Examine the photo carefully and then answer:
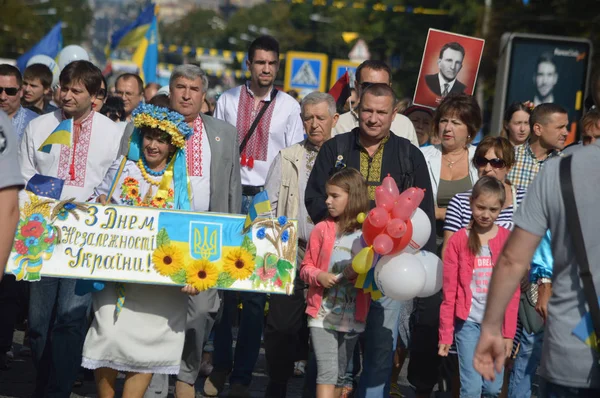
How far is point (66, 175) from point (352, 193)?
203 centimetres

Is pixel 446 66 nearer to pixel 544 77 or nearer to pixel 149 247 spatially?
pixel 149 247

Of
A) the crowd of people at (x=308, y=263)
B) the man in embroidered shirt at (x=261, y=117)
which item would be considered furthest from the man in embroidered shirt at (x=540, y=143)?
the man in embroidered shirt at (x=261, y=117)

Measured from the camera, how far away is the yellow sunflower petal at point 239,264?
275 inches

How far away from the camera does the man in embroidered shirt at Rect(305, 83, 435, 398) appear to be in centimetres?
755

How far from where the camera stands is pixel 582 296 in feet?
14.8

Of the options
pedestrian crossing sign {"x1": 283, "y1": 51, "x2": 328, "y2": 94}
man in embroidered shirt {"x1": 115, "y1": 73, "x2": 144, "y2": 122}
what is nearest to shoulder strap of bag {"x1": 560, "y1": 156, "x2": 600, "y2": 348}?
man in embroidered shirt {"x1": 115, "y1": 73, "x2": 144, "y2": 122}

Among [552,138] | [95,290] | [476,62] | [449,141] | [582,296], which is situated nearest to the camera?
[582,296]

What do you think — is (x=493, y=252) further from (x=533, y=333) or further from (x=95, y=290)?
(x=95, y=290)

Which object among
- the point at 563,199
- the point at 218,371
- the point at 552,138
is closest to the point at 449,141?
the point at 552,138

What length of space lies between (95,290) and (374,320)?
1856 mm

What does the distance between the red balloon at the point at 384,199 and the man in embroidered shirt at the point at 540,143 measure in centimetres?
225

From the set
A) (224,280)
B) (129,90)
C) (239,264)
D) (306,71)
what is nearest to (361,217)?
(239,264)

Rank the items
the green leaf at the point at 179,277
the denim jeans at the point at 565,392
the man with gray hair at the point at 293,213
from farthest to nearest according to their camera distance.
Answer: the man with gray hair at the point at 293,213 < the green leaf at the point at 179,277 < the denim jeans at the point at 565,392

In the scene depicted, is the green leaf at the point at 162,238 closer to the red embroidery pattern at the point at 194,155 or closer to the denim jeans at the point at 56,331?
the red embroidery pattern at the point at 194,155
